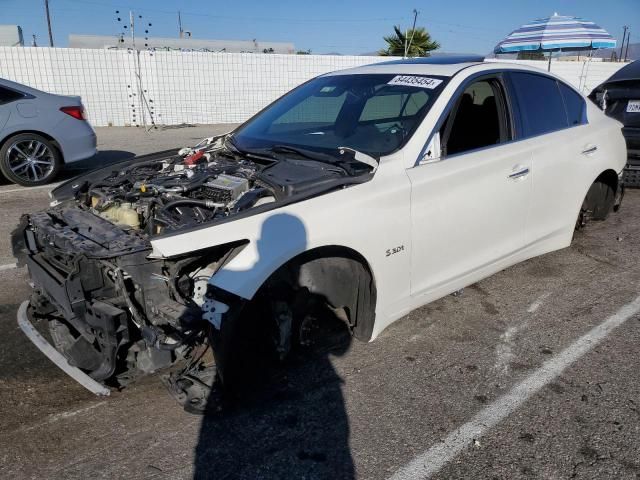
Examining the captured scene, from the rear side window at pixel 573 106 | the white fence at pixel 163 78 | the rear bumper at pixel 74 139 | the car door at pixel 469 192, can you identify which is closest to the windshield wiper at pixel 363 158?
the car door at pixel 469 192

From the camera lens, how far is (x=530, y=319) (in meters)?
3.81

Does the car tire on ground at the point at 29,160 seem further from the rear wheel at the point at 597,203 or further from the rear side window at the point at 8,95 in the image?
the rear wheel at the point at 597,203

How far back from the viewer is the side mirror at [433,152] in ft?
10.9

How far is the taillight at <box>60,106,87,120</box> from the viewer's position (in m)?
7.96

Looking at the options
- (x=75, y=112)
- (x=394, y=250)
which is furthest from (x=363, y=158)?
Result: (x=75, y=112)

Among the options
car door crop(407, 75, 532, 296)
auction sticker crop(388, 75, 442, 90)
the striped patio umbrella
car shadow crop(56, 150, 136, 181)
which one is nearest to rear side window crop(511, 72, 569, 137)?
car door crop(407, 75, 532, 296)

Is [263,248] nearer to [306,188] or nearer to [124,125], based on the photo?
[306,188]

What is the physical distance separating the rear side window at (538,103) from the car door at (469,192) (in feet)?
0.64

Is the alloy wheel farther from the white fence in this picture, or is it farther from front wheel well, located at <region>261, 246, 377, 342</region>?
the white fence

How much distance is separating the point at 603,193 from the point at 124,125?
43.4ft

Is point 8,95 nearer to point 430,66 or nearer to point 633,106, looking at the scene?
point 430,66

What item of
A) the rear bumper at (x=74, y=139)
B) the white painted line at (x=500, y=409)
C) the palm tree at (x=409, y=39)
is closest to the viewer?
the white painted line at (x=500, y=409)

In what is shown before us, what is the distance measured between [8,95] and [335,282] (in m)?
6.71

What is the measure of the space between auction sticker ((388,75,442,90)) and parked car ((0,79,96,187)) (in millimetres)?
5891
